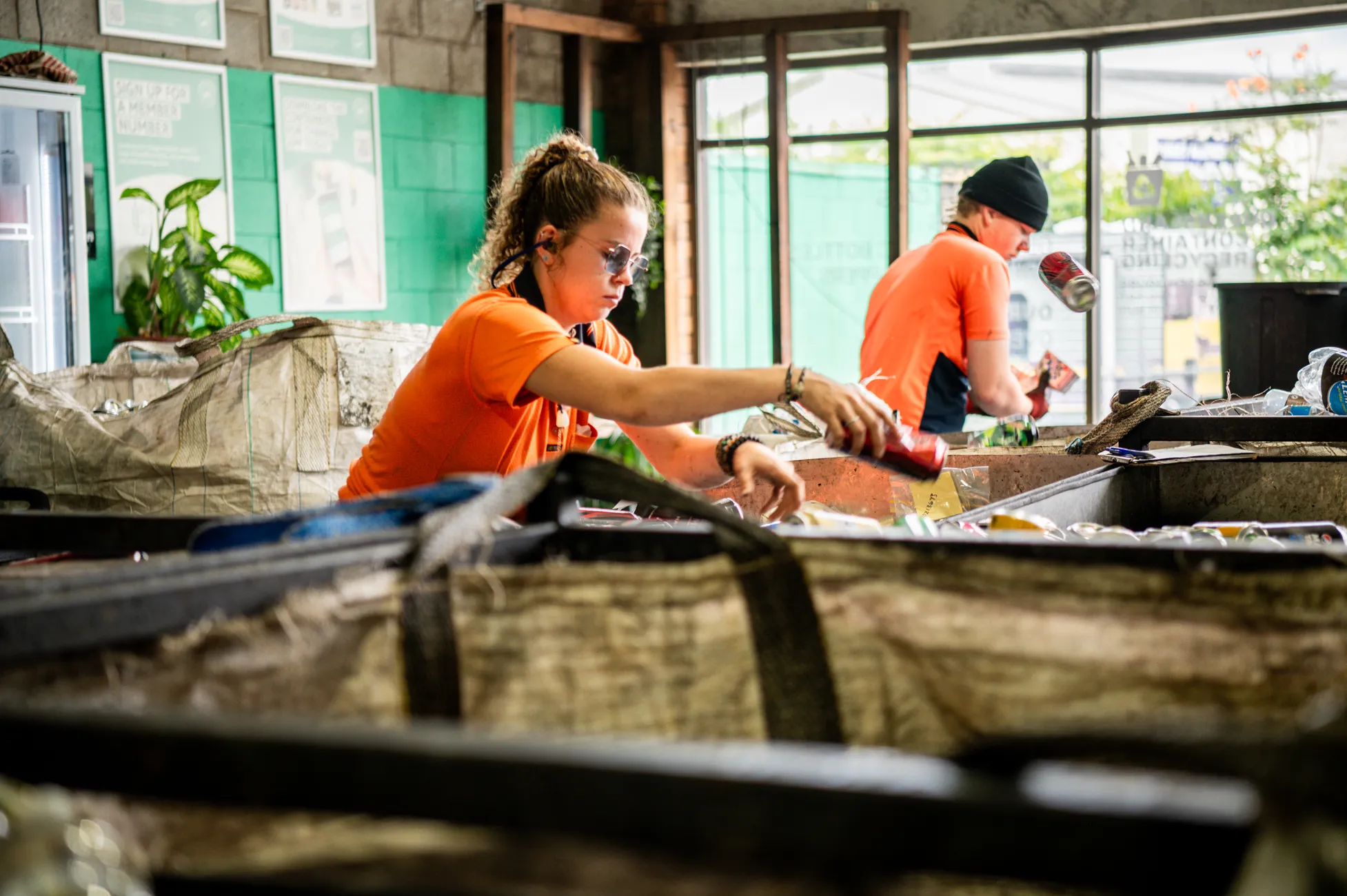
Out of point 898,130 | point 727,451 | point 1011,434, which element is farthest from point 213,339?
point 898,130

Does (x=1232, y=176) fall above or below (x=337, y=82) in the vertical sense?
below

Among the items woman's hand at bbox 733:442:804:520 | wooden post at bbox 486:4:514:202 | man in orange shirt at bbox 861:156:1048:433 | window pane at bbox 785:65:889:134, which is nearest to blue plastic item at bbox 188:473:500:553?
woman's hand at bbox 733:442:804:520

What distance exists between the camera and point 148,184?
5.63 meters

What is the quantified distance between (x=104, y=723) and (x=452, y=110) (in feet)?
22.7

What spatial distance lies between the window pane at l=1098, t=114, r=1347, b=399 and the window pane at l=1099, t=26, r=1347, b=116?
0.38 feet

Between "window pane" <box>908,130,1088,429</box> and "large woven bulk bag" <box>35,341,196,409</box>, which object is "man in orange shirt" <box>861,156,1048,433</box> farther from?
"window pane" <box>908,130,1088,429</box>

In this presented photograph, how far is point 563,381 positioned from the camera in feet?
6.26

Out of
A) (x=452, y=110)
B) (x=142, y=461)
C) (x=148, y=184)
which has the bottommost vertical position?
(x=142, y=461)

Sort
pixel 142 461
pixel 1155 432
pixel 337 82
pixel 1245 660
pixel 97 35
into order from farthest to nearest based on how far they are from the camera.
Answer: pixel 337 82
pixel 97 35
pixel 142 461
pixel 1155 432
pixel 1245 660

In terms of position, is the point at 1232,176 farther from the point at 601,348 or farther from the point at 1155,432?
the point at 601,348

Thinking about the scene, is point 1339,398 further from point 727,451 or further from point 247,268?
point 247,268

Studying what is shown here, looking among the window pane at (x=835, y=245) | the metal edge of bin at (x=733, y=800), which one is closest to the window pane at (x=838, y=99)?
the window pane at (x=835, y=245)

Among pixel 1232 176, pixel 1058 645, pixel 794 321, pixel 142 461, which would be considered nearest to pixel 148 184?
pixel 142 461

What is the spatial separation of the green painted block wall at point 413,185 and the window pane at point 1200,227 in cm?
319
